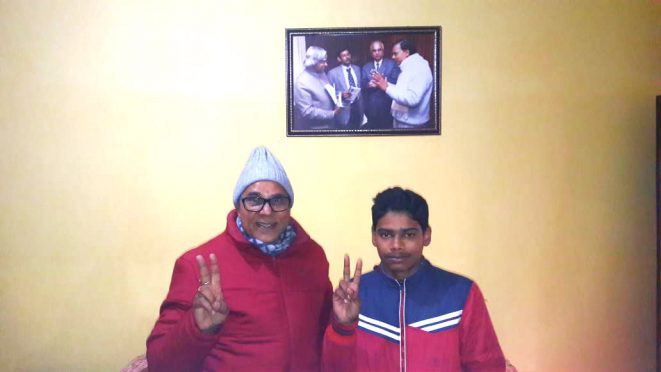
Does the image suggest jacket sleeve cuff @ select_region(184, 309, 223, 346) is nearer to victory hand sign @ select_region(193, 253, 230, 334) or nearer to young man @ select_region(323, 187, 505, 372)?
victory hand sign @ select_region(193, 253, 230, 334)

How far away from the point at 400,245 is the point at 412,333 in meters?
0.23

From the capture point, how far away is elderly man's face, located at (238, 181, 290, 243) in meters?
1.53

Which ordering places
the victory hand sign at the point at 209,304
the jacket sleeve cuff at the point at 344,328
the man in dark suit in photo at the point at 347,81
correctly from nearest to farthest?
the victory hand sign at the point at 209,304, the jacket sleeve cuff at the point at 344,328, the man in dark suit in photo at the point at 347,81

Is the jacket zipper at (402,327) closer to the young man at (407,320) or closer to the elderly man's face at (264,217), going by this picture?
the young man at (407,320)

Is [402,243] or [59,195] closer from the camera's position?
[402,243]

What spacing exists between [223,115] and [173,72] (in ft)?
0.65

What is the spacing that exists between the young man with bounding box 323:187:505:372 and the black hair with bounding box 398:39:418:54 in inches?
18.4

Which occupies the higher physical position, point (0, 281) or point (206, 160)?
point (206, 160)

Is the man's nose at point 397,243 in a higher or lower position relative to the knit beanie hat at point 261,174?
lower

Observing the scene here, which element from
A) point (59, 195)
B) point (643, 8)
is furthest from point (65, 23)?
point (643, 8)

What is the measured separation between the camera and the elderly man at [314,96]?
5.66 feet

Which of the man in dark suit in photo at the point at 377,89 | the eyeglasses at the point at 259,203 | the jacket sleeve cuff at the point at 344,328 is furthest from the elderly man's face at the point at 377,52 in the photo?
the jacket sleeve cuff at the point at 344,328

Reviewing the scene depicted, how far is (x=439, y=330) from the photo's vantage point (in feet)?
5.02

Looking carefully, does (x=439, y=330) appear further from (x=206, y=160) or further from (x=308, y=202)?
(x=206, y=160)
